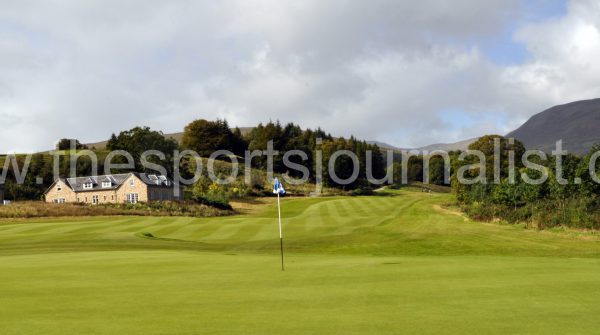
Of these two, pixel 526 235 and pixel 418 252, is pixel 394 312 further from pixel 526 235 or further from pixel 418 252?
pixel 526 235

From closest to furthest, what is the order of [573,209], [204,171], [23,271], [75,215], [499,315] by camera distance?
[499,315] < [23,271] < [573,209] < [75,215] < [204,171]

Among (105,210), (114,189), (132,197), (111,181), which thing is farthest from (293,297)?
(111,181)

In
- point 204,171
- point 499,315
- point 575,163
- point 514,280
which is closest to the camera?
point 499,315

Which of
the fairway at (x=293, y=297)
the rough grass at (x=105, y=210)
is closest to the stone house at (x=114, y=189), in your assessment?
the rough grass at (x=105, y=210)

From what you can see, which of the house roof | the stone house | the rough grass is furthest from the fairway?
the house roof

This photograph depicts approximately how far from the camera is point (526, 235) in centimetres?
3834

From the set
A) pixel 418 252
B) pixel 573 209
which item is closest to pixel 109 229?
pixel 418 252

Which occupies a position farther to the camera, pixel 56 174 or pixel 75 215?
pixel 56 174

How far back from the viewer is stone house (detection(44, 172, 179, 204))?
8075 cm

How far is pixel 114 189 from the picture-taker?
8219 cm

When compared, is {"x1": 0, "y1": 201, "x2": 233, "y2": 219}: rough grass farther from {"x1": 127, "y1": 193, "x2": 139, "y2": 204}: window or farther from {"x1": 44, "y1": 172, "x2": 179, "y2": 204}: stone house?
{"x1": 127, "y1": 193, "x2": 139, "y2": 204}: window

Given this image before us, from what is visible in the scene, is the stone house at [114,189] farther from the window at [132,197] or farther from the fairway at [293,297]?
the fairway at [293,297]

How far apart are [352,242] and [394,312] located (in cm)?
2657

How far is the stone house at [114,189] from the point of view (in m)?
80.8
